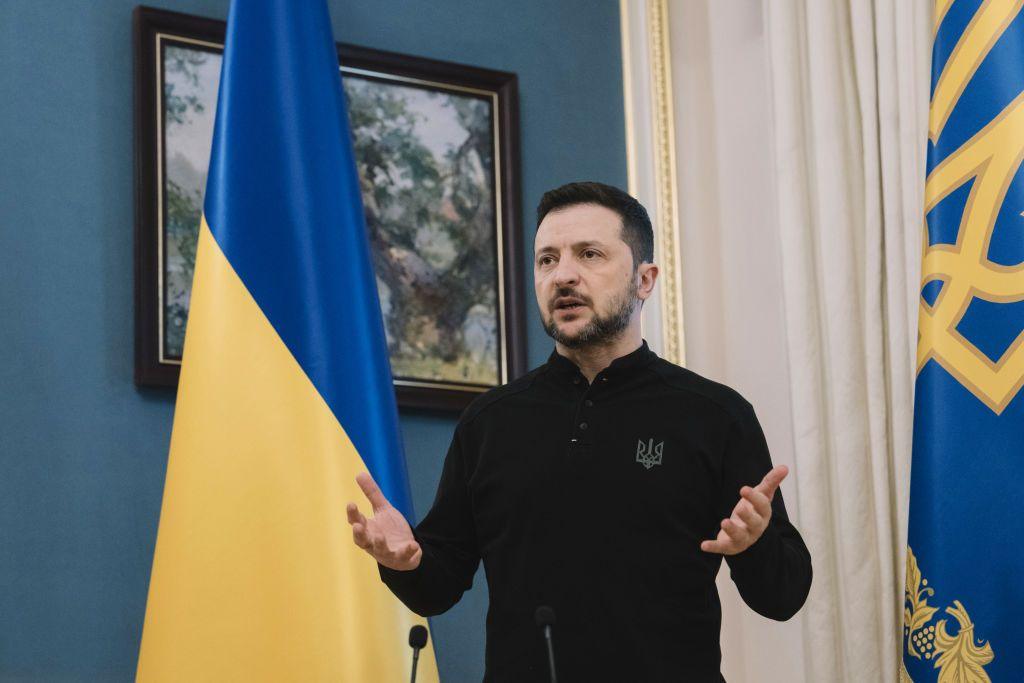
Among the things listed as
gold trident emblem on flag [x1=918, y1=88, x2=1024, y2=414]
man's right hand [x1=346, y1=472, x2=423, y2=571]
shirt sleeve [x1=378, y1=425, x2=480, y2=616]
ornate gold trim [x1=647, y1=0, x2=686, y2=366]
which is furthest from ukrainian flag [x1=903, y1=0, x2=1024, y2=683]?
ornate gold trim [x1=647, y1=0, x2=686, y2=366]

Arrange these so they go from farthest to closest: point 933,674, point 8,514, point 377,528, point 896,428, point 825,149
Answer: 1. point 825,149
2. point 896,428
3. point 8,514
4. point 933,674
5. point 377,528

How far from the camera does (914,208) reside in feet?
10.6

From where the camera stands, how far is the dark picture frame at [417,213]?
3.23 m

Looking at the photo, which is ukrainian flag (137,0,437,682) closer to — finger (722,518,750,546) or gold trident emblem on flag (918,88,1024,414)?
finger (722,518,750,546)

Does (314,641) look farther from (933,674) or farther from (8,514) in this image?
(933,674)

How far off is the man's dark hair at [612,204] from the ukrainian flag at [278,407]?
2.16 ft

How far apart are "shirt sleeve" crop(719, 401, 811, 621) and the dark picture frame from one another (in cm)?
132

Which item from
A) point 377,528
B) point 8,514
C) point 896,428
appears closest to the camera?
point 377,528

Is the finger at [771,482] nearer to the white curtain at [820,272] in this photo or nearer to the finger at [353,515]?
the finger at [353,515]

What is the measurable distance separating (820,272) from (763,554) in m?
1.53

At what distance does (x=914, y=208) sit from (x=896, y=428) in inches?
19.9

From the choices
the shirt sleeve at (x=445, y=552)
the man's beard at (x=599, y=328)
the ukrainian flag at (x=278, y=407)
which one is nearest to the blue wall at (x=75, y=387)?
the ukrainian flag at (x=278, y=407)

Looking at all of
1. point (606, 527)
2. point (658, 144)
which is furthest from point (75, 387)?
point (658, 144)

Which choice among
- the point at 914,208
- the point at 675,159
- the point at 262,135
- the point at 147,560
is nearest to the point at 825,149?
the point at 914,208
